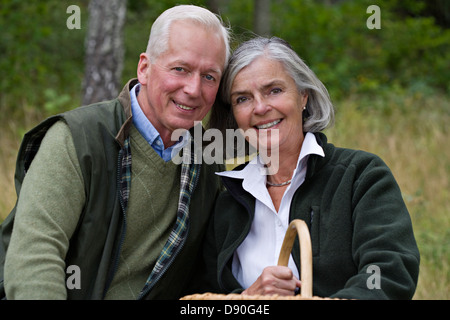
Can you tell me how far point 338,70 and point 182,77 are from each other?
301 inches

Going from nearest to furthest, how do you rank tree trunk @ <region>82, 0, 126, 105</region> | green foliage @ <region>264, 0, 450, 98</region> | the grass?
the grass, tree trunk @ <region>82, 0, 126, 105</region>, green foliage @ <region>264, 0, 450, 98</region>

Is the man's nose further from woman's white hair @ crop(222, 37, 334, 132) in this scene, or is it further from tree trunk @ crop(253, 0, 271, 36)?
tree trunk @ crop(253, 0, 271, 36)

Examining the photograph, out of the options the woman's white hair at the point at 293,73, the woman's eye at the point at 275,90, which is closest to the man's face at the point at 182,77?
the woman's white hair at the point at 293,73

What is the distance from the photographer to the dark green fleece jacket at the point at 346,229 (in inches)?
79.2

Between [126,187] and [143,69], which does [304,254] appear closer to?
[126,187]

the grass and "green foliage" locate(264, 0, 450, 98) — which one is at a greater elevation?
"green foliage" locate(264, 0, 450, 98)

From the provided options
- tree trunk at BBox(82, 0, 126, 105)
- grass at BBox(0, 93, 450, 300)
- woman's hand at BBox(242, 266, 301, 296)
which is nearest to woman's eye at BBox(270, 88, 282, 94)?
woman's hand at BBox(242, 266, 301, 296)

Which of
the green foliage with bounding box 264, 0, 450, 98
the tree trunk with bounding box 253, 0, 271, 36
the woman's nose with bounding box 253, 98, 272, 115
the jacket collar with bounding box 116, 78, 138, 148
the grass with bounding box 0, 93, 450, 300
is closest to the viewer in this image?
the jacket collar with bounding box 116, 78, 138, 148

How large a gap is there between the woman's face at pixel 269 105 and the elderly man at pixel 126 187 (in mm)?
152

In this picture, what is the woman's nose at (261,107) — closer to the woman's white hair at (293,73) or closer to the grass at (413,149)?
the woman's white hair at (293,73)

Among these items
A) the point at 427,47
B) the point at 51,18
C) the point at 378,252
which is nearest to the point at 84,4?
the point at 51,18

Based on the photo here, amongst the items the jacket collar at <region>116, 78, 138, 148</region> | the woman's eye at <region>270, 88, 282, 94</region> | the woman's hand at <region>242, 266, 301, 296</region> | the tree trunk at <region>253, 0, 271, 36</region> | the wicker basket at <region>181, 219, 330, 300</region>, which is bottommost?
the woman's hand at <region>242, 266, 301, 296</region>

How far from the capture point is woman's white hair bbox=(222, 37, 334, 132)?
8.30 ft

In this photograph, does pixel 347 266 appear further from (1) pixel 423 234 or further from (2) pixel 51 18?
(2) pixel 51 18
